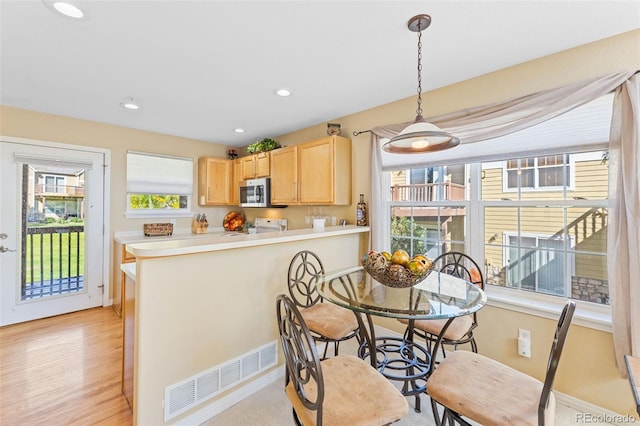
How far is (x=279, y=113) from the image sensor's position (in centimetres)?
333

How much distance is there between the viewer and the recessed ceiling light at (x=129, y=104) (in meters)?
2.92

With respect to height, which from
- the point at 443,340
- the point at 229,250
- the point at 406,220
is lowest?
the point at 443,340

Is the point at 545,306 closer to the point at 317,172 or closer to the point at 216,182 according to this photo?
the point at 317,172

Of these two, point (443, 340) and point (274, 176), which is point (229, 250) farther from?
point (274, 176)

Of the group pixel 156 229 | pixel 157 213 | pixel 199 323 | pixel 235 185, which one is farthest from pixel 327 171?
→ pixel 157 213

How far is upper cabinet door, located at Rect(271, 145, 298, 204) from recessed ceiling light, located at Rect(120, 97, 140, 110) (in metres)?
1.67

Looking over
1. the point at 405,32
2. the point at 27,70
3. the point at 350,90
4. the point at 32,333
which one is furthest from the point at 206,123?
the point at 32,333

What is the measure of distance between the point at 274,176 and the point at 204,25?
7.62 feet

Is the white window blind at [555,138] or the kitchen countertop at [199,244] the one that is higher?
the white window blind at [555,138]

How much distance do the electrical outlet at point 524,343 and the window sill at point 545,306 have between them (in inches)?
6.4

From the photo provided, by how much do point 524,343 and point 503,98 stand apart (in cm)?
196

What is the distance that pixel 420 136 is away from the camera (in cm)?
158

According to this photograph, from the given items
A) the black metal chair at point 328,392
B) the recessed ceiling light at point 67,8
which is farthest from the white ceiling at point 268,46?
the black metal chair at point 328,392

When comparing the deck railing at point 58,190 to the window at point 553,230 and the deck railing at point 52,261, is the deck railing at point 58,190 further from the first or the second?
the window at point 553,230
